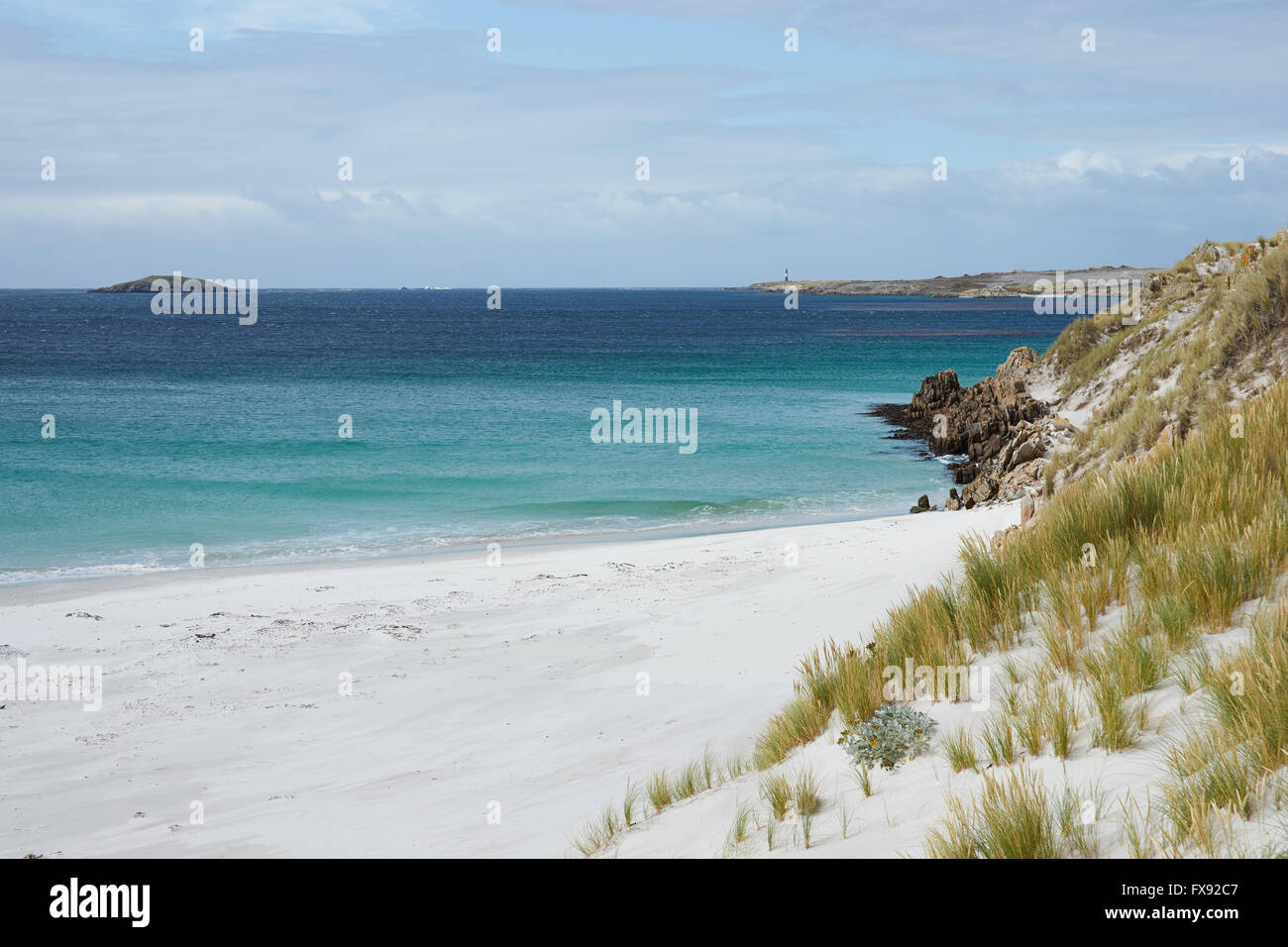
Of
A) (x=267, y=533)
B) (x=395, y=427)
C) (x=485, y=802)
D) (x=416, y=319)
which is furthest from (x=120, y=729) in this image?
(x=416, y=319)

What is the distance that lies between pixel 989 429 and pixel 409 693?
24.6 m

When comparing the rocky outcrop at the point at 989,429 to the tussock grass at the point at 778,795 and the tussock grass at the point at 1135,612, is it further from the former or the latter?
the tussock grass at the point at 778,795

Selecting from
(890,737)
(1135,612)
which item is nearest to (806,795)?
(890,737)

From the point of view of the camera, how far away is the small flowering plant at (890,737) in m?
4.89

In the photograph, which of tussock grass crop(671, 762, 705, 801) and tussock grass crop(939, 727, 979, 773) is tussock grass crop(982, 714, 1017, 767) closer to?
tussock grass crop(939, 727, 979, 773)

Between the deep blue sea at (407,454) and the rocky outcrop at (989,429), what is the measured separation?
1382 millimetres

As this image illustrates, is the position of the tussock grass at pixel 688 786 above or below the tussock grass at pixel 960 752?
below

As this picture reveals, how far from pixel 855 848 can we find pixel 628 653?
658 cm

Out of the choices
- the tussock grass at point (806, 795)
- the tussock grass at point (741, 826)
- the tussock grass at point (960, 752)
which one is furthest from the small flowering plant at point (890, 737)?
the tussock grass at point (741, 826)

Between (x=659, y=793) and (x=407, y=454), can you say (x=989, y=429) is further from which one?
(x=659, y=793)

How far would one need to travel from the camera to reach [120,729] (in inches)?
356

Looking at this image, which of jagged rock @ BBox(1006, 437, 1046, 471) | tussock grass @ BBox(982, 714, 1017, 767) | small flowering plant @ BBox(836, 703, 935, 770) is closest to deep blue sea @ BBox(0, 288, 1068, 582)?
jagged rock @ BBox(1006, 437, 1046, 471)

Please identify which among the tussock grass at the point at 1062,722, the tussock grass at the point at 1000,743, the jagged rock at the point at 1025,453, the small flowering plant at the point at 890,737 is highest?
the jagged rock at the point at 1025,453
